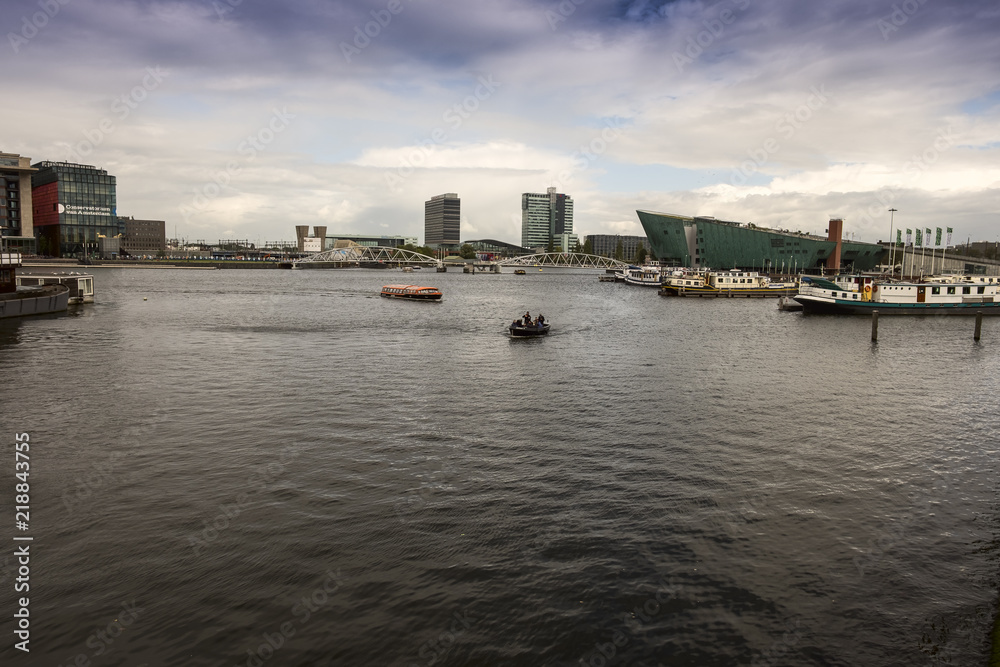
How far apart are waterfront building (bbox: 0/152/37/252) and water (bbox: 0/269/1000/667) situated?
176543 mm

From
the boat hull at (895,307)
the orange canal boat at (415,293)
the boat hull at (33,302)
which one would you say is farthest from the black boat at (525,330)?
the boat hull at (33,302)

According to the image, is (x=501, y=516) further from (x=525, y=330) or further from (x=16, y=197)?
(x=16, y=197)

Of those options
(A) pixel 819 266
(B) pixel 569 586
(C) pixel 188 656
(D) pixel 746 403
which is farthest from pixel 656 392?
(A) pixel 819 266

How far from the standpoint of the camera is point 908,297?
261 feet

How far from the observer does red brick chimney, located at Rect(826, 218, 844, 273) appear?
19238 centimetres

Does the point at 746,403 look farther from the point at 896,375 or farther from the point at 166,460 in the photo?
the point at 166,460

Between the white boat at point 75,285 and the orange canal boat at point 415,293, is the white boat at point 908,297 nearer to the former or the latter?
the orange canal boat at point 415,293

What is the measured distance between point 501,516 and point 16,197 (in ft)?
701

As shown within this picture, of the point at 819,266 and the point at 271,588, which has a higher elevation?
the point at 819,266

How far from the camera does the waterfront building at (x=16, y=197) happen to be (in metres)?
172

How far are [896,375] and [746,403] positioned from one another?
51.7 ft

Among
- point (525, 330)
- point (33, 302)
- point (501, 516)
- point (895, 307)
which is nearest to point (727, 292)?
point (895, 307)

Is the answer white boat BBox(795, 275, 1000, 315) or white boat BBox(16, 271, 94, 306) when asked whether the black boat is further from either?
white boat BBox(16, 271, 94, 306)

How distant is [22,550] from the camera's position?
15383 mm
